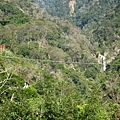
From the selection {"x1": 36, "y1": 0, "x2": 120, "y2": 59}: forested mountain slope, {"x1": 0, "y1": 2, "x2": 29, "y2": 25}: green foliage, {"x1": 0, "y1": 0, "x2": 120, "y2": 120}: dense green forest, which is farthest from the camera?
{"x1": 36, "y1": 0, "x2": 120, "y2": 59}: forested mountain slope

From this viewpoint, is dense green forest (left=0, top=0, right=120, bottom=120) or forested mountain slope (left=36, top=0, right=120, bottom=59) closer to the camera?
dense green forest (left=0, top=0, right=120, bottom=120)

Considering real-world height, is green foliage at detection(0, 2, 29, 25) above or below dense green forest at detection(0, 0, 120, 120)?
above

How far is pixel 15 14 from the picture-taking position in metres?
82.0

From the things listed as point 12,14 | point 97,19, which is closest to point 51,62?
point 12,14

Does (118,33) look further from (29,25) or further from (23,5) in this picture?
(29,25)

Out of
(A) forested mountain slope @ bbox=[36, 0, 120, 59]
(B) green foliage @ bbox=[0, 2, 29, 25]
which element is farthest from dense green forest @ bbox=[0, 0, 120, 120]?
(A) forested mountain slope @ bbox=[36, 0, 120, 59]

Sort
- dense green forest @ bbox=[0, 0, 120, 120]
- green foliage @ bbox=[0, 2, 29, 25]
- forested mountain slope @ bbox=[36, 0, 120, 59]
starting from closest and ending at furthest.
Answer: dense green forest @ bbox=[0, 0, 120, 120] → green foliage @ bbox=[0, 2, 29, 25] → forested mountain slope @ bbox=[36, 0, 120, 59]

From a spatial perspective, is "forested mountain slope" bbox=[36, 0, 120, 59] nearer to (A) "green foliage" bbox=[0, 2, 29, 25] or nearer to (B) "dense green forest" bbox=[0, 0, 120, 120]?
(B) "dense green forest" bbox=[0, 0, 120, 120]

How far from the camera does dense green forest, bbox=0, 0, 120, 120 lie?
17109 millimetres

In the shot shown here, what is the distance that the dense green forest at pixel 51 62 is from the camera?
17109 mm

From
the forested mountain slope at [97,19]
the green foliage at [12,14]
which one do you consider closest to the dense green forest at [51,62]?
the green foliage at [12,14]

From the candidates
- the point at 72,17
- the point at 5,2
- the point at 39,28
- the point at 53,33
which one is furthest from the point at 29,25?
the point at 72,17

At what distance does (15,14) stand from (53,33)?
32.1ft

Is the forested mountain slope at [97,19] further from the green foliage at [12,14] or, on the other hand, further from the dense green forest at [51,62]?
the green foliage at [12,14]
